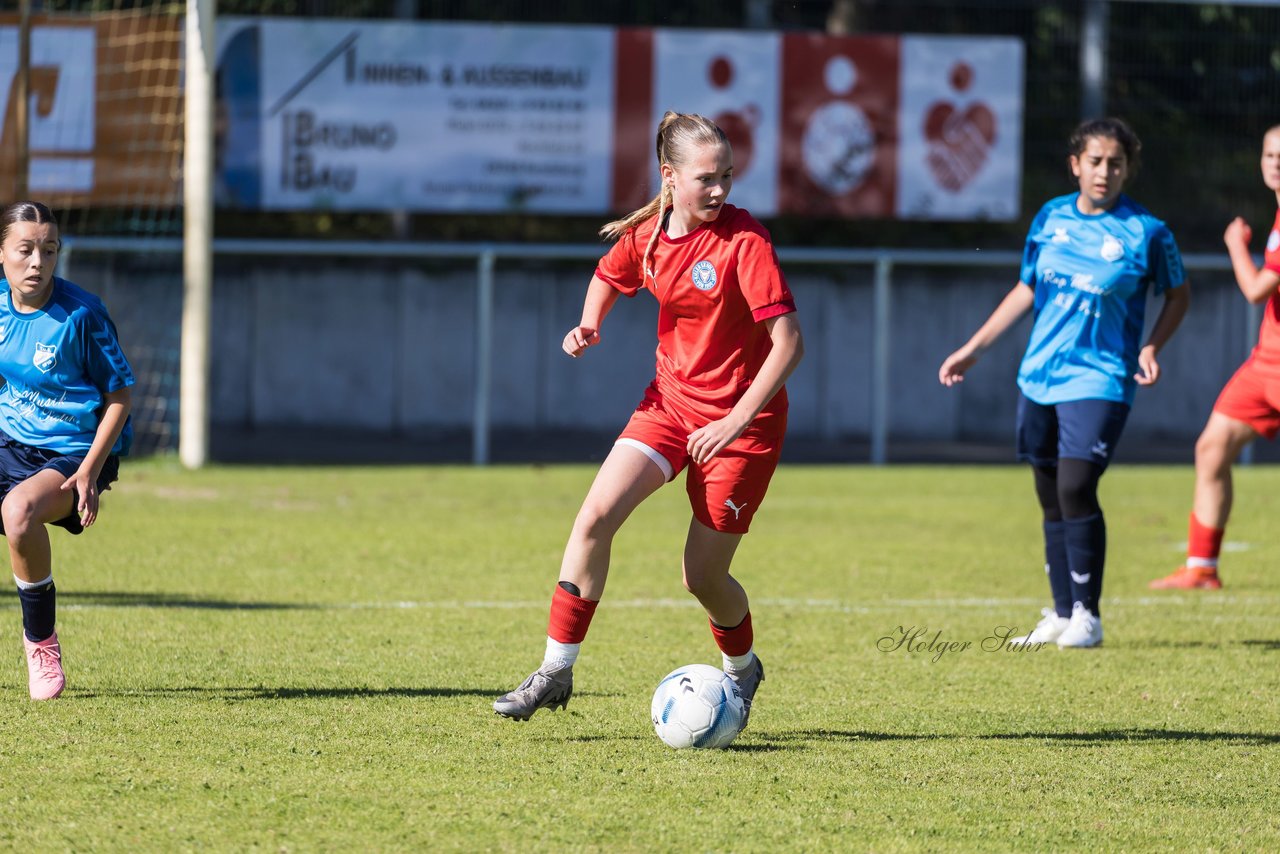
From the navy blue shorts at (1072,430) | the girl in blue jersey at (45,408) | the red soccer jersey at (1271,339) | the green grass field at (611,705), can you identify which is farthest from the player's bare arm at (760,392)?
the red soccer jersey at (1271,339)

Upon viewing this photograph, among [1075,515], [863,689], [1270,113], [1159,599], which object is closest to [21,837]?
[863,689]

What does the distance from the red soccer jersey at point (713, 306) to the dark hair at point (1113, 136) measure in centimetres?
231

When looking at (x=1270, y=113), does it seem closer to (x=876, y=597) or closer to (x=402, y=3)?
(x=402, y=3)

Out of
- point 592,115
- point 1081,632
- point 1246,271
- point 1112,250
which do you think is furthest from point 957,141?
point 1081,632

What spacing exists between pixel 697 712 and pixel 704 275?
1.20m

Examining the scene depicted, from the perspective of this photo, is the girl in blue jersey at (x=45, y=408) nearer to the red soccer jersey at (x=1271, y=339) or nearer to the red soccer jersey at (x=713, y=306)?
the red soccer jersey at (x=713, y=306)

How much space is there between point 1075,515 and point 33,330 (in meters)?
3.92

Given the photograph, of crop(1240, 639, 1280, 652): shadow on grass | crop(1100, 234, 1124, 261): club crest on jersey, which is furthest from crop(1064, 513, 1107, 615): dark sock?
crop(1100, 234, 1124, 261): club crest on jersey

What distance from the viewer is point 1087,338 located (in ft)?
22.9

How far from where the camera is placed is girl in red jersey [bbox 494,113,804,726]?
4.84 metres

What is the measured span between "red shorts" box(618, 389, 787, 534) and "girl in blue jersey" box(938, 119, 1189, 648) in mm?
1983

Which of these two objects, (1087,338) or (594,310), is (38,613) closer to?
(594,310)

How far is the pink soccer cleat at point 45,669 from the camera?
5398 mm

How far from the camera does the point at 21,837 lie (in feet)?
12.9
